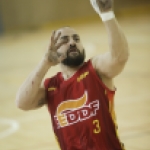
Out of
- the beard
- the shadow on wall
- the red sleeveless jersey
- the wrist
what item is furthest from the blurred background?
the wrist

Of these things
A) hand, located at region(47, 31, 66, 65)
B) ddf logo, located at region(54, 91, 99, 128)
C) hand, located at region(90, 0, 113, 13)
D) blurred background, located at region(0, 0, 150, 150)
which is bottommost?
blurred background, located at region(0, 0, 150, 150)

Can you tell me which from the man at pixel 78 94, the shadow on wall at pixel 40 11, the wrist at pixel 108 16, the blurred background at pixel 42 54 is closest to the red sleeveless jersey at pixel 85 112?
the man at pixel 78 94

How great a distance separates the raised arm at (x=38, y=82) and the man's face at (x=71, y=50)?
0.07 feet

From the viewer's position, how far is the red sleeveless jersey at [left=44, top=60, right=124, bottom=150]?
140 cm

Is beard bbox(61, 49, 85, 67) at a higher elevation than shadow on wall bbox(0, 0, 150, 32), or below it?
higher

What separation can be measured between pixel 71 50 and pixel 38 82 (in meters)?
0.17

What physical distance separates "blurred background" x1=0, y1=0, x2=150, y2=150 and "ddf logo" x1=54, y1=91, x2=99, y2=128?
2.49 ft

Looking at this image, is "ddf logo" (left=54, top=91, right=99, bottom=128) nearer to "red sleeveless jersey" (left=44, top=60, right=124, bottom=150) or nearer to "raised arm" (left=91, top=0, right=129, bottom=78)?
"red sleeveless jersey" (left=44, top=60, right=124, bottom=150)

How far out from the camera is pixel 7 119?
106 inches

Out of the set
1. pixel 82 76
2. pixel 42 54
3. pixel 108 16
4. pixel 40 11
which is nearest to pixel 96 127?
pixel 82 76

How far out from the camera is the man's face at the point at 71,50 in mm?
1407

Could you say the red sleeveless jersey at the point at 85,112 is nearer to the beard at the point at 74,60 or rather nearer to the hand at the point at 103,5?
the beard at the point at 74,60

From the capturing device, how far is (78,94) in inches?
55.3

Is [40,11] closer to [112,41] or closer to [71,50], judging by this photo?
[71,50]
